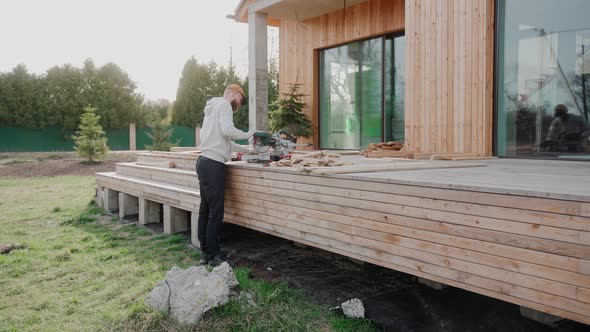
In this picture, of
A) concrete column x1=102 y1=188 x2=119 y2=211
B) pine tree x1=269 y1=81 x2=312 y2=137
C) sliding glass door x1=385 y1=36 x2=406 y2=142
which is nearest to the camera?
concrete column x1=102 y1=188 x2=119 y2=211

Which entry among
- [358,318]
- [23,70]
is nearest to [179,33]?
[23,70]

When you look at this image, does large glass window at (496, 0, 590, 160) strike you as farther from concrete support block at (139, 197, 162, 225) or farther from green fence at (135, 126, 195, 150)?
green fence at (135, 126, 195, 150)

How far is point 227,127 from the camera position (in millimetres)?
4895

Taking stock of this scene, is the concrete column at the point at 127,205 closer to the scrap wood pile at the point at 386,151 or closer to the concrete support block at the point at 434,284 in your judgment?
the scrap wood pile at the point at 386,151

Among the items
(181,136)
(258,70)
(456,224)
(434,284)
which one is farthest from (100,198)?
(181,136)

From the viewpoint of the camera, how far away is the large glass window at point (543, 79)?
17.9ft

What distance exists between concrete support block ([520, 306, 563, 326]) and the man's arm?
10.1 feet

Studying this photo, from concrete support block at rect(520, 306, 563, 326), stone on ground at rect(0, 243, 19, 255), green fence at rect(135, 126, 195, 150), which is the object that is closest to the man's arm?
concrete support block at rect(520, 306, 563, 326)

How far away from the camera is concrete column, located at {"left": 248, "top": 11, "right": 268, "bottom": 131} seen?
959 cm

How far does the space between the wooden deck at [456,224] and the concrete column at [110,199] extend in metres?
4.88

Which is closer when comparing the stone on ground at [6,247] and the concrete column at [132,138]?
the stone on ground at [6,247]

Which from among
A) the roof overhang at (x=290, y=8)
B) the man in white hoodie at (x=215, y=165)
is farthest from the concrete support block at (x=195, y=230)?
the roof overhang at (x=290, y=8)

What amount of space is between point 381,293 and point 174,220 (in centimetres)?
347

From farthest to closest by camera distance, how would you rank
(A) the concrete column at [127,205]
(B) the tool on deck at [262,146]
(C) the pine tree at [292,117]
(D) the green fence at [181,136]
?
(D) the green fence at [181,136]
(C) the pine tree at [292,117]
(A) the concrete column at [127,205]
(B) the tool on deck at [262,146]
